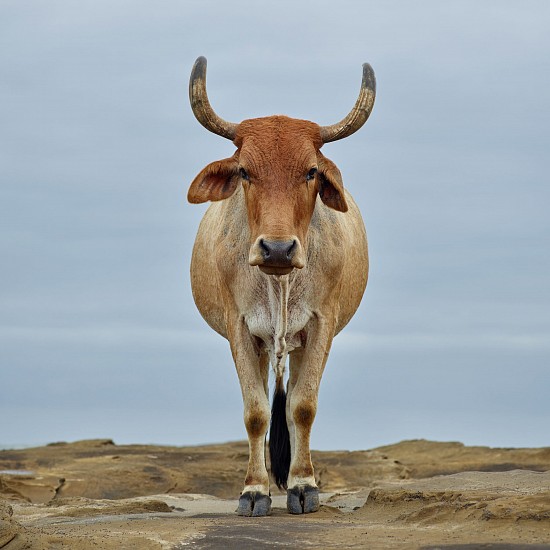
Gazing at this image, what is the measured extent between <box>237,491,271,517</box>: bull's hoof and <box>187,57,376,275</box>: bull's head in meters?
1.83

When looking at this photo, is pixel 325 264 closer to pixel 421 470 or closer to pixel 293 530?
pixel 293 530

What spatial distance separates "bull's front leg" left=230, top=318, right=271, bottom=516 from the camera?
829cm

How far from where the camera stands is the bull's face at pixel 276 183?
7477 mm

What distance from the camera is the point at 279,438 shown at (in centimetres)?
977

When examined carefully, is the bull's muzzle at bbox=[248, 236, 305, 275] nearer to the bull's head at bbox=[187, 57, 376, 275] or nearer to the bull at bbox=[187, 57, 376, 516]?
the bull's head at bbox=[187, 57, 376, 275]

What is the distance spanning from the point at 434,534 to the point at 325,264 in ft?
9.39

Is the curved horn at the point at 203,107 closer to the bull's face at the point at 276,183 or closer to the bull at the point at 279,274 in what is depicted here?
the bull at the point at 279,274

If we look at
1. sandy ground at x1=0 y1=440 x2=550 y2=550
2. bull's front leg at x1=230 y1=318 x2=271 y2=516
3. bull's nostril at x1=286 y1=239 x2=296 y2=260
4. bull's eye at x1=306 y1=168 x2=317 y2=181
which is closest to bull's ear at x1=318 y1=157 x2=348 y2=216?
bull's eye at x1=306 y1=168 x2=317 y2=181

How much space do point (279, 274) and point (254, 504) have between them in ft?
6.04

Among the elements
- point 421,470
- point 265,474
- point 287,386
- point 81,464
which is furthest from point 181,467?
point 265,474

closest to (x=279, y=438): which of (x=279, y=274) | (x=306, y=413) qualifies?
(x=306, y=413)

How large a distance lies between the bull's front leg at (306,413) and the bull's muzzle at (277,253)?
4.51ft

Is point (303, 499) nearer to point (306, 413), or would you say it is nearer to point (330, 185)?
point (306, 413)

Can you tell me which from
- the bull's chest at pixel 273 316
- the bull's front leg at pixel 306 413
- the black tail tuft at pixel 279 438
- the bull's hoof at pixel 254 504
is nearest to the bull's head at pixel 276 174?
the bull's chest at pixel 273 316
